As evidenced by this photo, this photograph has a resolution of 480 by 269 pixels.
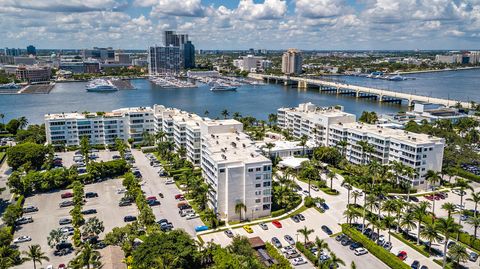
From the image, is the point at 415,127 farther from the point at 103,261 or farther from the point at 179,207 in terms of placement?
the point at 103,261

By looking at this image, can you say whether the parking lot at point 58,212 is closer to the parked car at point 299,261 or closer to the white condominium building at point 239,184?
the white condominium building at point 239,184

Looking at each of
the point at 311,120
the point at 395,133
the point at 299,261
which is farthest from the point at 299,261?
the point at 311,120

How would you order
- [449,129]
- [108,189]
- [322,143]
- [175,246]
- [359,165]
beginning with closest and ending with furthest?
1. [175,246]
2. [108,189]
3. [359,165]
4. [322,143]
5. [449,129]

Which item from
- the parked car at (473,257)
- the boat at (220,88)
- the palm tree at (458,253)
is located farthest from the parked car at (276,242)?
the boat at (220,88)

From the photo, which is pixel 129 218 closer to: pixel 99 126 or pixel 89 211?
pixel 89 211

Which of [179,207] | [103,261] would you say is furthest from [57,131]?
[103,261]

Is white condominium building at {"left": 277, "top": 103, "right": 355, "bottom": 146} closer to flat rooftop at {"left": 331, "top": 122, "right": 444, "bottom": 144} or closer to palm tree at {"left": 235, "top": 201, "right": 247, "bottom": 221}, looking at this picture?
flat rooftop at {"left": 331, "top": 122, "right": 444, "bottom": 144}
